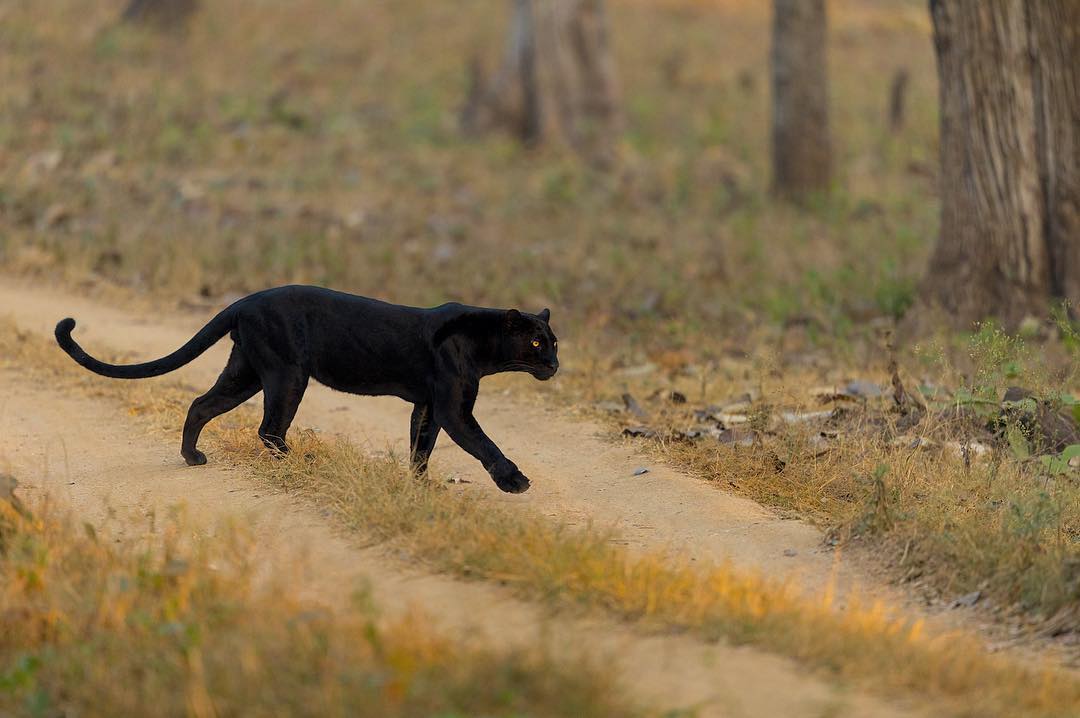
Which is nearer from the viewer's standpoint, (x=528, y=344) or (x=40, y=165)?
(x=528, y=344)

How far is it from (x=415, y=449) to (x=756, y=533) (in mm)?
1699

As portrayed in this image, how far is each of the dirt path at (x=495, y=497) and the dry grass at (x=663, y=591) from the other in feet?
0.37

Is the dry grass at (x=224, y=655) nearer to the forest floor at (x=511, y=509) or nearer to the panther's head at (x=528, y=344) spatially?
the forest floor at (x=511, y=509)

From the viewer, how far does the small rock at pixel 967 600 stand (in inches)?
220

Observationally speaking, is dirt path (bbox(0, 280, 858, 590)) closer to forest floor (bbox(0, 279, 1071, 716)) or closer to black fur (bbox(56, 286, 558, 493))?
forest floor (bbox(0, 279, 1071, 716))

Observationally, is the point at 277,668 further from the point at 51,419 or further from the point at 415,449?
the point at 51,419

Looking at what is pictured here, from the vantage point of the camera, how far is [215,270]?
12.7m

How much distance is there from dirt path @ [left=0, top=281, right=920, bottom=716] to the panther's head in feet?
2.36

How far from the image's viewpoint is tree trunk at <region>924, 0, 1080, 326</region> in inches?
403

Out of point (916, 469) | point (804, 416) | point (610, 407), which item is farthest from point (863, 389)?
point (916, 469)

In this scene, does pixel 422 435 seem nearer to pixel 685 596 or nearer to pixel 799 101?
pixel 685 596

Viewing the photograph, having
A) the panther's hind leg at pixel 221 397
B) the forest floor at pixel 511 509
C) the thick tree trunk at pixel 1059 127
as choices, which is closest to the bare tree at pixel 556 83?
the thick tree trunk at pixel 1059 127

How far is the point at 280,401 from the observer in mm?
6637

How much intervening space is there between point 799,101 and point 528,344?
10.5m
